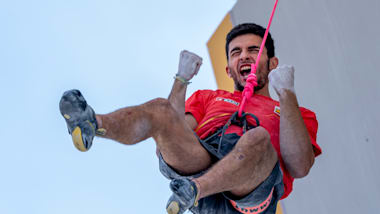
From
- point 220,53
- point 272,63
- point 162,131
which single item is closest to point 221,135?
point 162,131

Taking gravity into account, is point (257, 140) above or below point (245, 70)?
below

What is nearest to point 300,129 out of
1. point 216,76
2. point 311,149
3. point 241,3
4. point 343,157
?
point 311,149

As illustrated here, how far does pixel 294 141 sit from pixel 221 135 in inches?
10.8

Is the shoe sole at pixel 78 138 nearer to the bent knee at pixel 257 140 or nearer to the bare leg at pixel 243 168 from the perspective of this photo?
the bare leg at pixel 243 168

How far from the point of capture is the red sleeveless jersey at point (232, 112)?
6.81 feet

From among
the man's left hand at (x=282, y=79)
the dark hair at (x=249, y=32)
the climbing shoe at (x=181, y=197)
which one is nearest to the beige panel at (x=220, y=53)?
the dark hair at (x=249, y=32)

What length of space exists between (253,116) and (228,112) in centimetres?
16

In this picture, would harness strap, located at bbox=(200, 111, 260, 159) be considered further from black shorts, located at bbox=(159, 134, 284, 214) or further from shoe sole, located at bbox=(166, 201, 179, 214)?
shoe sole, located at bbox=(166, 201, 179, 214)

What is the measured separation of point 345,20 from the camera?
8.71 ft

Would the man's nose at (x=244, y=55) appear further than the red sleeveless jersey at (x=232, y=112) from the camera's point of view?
Yes

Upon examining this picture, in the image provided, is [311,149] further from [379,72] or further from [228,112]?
[379,72]

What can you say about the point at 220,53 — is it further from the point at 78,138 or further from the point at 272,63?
the point at 78,138

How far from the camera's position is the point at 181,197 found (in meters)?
1.56

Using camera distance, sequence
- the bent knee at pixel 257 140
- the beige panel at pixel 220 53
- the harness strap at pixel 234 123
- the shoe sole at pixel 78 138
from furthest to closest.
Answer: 1. the beige panel at pixel 220 53
2. the harness strap at pixel 234 123
3. the bent knee at pixel 257 140
4. the shoe sole at pixel 78 138
